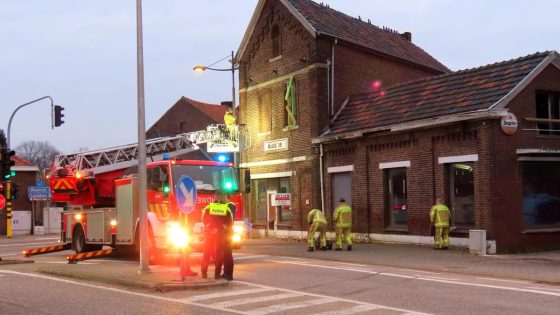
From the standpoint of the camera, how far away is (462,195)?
19.8 meters

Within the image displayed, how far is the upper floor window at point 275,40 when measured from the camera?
93.5 feet

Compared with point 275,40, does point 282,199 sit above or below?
below

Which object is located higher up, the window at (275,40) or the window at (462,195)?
the window at (275,40)

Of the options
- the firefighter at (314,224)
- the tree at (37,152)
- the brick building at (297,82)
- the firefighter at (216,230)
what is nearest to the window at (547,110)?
the firefighter at (314,224)

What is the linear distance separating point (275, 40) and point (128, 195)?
14.1 meters

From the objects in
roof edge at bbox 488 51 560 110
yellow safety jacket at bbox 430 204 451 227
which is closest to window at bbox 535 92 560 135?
roof edge at bbox 488 51 560 110

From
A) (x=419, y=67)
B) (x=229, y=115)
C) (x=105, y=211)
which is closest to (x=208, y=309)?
(x=105, y=211)

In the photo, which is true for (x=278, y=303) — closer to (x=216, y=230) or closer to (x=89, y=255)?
(x=216, y=230)

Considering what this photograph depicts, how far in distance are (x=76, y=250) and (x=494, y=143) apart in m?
13.5

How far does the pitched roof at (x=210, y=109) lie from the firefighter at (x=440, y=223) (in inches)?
1438

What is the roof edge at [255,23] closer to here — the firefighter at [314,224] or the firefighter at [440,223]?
the firefighter at [314,224]

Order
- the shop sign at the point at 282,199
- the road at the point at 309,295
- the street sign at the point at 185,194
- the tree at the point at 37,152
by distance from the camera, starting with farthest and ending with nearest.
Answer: the tree at the point at 37,152, the shop sign at the point at 282,199, the street sign at the point at 185,194, the road at the point at 309,295

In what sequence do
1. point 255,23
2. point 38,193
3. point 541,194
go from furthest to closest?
point 38,193 → point 255,23 → point 541,194

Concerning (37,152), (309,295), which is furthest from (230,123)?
(37,152)
